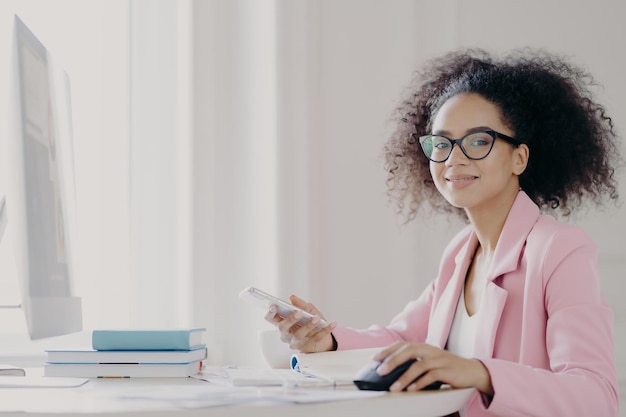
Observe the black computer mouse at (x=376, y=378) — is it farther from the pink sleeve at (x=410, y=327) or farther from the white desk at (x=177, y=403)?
the pink sleeve at (x=410, y=327)

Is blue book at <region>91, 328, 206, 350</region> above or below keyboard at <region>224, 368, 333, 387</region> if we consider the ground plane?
above

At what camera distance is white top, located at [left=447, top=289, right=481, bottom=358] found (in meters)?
1.58

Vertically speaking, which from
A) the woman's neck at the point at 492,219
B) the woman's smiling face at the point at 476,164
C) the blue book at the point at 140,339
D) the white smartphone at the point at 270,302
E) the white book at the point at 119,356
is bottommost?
the white book at the point at 119,356

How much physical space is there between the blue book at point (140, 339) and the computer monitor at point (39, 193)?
8 centimetres

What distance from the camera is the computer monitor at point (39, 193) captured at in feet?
3.88

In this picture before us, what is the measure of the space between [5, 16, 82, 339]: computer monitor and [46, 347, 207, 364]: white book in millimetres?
47

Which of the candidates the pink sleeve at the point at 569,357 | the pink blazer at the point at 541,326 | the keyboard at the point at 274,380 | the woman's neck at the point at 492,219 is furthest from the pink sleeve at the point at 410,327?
the keyboard at the point at 274,380

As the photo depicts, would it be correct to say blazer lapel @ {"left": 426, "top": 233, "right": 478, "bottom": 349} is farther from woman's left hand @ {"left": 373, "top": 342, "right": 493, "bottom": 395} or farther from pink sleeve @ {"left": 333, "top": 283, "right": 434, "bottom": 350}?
woman's left hand @ {"left": 373, "top": 342, "right": 493, "bottom": 395}

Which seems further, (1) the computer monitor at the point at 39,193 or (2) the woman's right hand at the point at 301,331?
(2) the woman's right hand at the point at 301,331

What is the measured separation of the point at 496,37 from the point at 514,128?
96cm

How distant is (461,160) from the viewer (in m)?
1.60

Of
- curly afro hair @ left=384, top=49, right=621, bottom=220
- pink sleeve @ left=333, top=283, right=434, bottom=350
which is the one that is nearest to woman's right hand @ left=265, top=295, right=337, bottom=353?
pink sleeve @ left=333, top=283, right=434, bottom=350

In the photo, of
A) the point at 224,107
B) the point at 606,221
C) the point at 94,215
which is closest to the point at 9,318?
the point at 94,215

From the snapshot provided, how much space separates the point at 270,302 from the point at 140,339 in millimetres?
239
